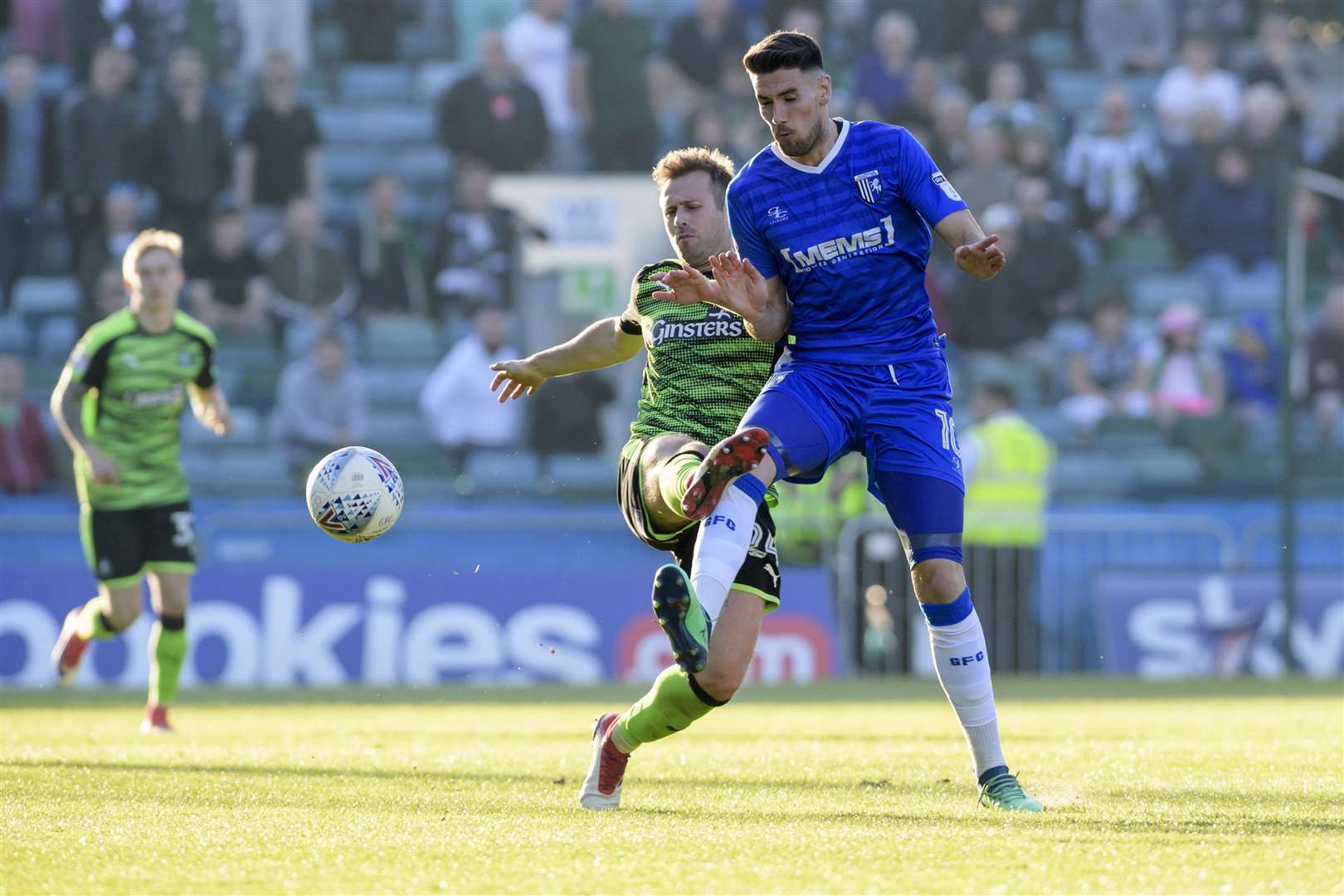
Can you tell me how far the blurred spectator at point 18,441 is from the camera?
17.1 meters

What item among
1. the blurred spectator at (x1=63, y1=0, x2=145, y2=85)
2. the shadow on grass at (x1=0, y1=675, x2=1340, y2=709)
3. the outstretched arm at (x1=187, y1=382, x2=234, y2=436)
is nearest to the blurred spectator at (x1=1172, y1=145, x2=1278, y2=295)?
the shadow on grass at (x1=0, y1=675, x2=1340, y2=709)

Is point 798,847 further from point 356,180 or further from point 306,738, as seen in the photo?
point 356,180

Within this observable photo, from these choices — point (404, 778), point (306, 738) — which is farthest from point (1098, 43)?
point (404, 778)

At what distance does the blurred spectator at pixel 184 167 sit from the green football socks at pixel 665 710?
13871 millimetres

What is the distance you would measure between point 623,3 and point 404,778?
14.2m

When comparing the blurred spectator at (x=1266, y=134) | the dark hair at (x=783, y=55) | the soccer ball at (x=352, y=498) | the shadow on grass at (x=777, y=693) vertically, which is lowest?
the shadow on grass at (x=777, y=693)

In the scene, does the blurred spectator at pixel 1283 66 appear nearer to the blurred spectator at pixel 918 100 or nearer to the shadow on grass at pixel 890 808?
the blurred spectator at pixel 918 100

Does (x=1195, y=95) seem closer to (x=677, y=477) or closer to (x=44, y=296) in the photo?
(x=44, y=296)

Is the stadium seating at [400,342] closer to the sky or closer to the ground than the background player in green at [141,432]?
closer to the sky

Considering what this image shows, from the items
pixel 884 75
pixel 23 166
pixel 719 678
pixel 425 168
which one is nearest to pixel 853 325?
pixel 719 678

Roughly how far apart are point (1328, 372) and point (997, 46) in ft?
16.6

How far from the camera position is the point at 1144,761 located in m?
7.49

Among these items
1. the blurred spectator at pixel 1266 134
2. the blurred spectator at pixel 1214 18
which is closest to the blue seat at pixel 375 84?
the blurred spectator at pixel 1214 18

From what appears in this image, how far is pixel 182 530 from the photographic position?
34.1 feet
